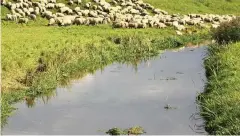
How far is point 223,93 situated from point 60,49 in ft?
39.0

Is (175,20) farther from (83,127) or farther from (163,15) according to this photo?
(83,127)

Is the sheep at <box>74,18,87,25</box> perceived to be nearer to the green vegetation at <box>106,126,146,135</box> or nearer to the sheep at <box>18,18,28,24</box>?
the sheep at <box>18,18,28,24</box>

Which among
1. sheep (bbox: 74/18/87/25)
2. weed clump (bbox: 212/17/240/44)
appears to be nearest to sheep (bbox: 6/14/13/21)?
sheep (bbox: 74/18/87/25)

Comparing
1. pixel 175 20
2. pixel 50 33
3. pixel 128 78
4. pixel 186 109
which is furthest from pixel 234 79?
pixel 175 20

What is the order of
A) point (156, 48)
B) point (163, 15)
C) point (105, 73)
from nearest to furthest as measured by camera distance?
point (105, 73) → point (156, 48) → point (163, 15)

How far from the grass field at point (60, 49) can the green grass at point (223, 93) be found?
6151mm

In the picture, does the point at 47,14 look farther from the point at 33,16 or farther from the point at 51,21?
the point at 51,21

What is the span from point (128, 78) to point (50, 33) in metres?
9.68

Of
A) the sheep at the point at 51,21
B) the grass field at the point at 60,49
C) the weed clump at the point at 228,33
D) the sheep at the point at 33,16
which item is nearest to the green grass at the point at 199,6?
the grass field at the point at 60,49

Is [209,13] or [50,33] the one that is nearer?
[50,33]

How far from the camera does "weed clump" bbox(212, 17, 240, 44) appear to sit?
32094 millimetres

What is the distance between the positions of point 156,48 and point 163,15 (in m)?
12.2

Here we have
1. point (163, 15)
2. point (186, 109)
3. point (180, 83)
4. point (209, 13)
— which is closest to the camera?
point (186, 109)

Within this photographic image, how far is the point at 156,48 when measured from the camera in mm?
33781
